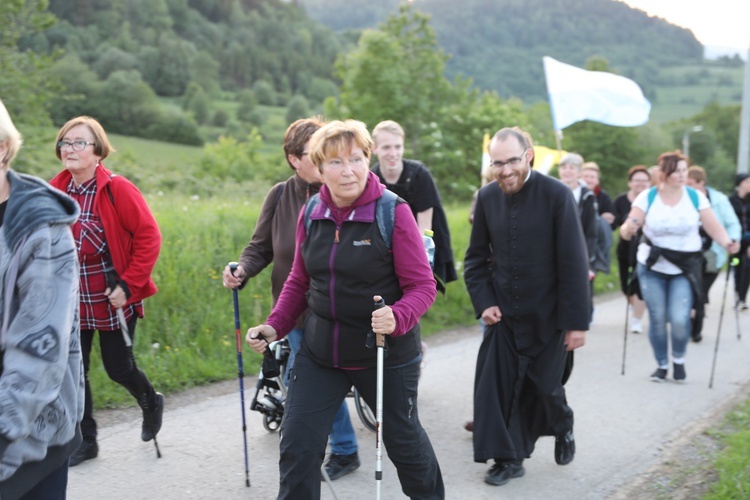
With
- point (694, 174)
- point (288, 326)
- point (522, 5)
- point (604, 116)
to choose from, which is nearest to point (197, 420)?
point (288, 326)

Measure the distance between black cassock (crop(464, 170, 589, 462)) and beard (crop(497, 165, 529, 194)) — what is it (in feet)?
0.22

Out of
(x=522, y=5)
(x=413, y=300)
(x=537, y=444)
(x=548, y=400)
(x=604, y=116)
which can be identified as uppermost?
(x=522, y=5)

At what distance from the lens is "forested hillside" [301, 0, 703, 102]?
349 ft

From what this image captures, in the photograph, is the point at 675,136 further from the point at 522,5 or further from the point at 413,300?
the point at 413,300

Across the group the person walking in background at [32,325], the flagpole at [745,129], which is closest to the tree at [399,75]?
the flagpole at [745,129]

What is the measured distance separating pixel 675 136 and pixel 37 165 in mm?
79274

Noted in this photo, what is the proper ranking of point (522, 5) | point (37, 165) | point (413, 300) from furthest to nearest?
point (522, 5), point (37, 165), point (413, 300)

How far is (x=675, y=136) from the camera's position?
82.5m

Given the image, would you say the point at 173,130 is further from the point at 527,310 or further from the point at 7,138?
the point at 7,138

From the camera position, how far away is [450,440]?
19.6 ft

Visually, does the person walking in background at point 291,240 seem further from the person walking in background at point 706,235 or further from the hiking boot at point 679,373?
the person walking in background at point 706,235

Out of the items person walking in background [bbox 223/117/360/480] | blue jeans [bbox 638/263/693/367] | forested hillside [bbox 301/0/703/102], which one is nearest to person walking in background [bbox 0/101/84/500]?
person walking in background [bbox 223/117/360/480]

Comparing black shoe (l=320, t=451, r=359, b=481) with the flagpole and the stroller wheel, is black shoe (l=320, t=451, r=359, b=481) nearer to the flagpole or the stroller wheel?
the stroller wheel

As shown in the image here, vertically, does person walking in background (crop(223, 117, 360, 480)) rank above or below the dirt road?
above
